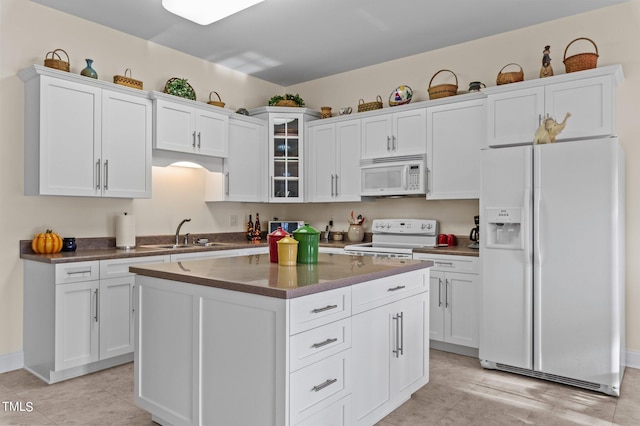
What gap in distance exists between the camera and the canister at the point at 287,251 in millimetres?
2445

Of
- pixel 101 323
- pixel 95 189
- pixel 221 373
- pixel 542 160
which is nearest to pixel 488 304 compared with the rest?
pixel 542 160

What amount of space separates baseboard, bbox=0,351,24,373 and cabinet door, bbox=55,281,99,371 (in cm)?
59

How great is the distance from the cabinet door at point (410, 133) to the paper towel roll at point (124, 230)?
2.68m

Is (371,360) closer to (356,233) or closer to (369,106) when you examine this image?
(356,233)

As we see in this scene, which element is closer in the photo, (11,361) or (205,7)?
(205,7)

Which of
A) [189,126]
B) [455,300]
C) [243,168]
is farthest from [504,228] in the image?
[189,126]

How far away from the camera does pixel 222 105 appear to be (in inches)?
190

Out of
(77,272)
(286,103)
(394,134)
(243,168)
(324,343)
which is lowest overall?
(324,343)

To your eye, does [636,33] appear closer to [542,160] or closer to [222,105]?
[542,160]

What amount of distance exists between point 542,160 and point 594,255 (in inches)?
29.6

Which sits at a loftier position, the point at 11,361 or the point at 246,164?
the point at 246,164

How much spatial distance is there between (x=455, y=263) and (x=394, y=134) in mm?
1515

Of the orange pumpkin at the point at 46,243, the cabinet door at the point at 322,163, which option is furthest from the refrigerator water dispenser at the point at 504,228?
the orange pumpkin at the point at 46,243

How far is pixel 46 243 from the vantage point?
346 cm
